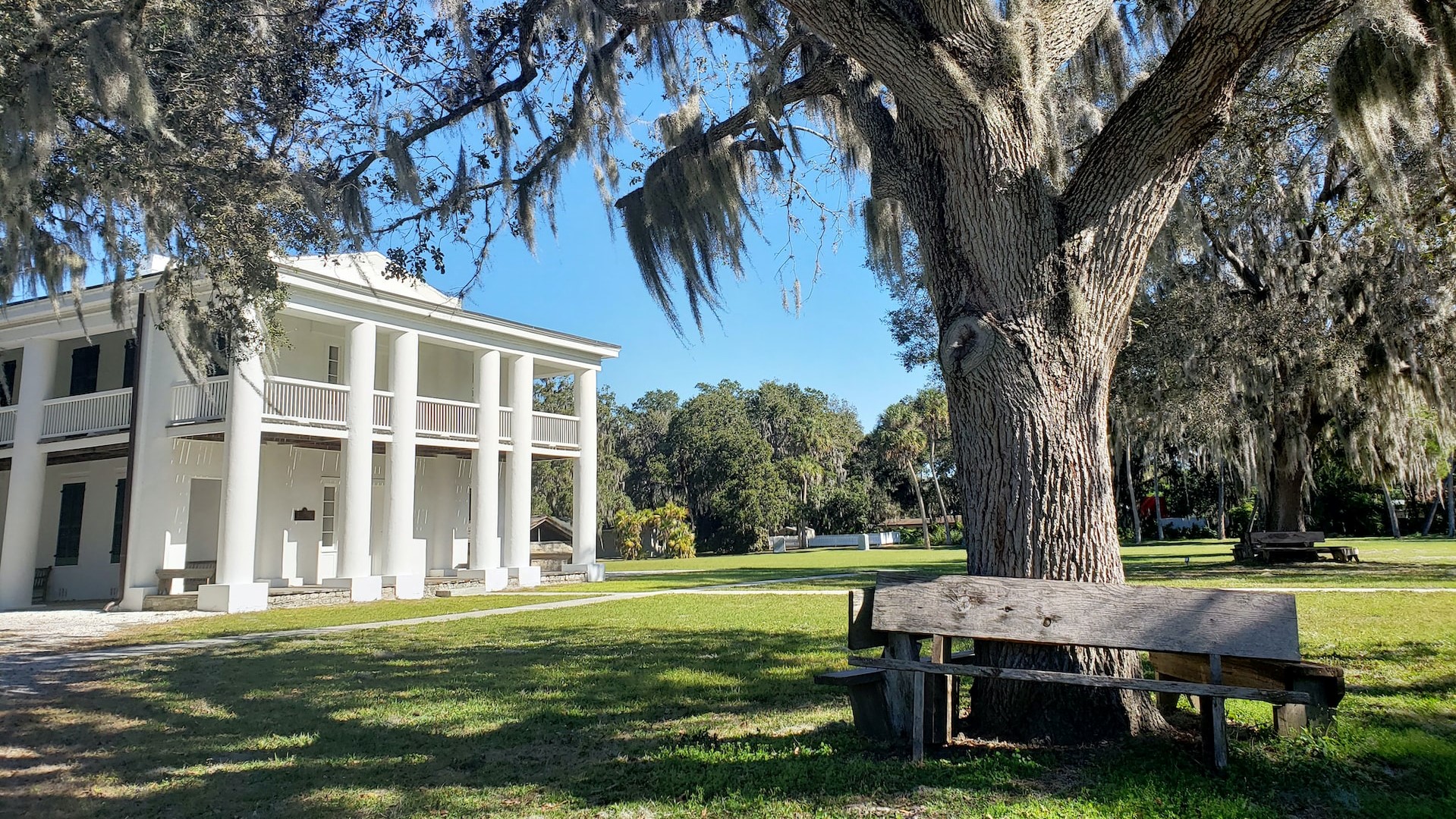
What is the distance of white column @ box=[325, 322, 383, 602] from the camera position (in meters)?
15.6

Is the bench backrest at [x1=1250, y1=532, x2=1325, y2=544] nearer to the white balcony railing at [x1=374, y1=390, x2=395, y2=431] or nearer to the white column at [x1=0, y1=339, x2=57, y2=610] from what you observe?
the white balcony railing at [x1=374, y1=390, x2=395, y2=431]

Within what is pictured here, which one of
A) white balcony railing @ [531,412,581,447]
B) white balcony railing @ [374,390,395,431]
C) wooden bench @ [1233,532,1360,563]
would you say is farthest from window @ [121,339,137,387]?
wooden bench @ [1233,532,1360,563]

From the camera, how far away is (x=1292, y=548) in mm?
17375

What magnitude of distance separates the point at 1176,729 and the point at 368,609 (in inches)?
490

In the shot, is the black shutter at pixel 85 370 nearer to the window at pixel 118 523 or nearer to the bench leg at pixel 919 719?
the window at pixel 118 523

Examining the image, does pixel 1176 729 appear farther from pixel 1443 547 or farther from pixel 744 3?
pixel 1443 547

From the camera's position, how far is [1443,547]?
26.0 metres

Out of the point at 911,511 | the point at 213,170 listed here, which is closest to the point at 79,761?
the point at 213,170

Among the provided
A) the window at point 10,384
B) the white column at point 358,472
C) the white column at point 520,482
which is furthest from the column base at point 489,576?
the window at point 10,384

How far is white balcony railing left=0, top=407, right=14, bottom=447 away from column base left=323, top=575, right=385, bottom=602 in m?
6.57

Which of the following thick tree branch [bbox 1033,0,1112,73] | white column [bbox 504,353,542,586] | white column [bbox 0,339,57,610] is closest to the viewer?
thick tree branch [bbox 1033,0,1112,73]

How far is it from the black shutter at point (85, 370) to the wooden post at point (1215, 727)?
63.7 ft

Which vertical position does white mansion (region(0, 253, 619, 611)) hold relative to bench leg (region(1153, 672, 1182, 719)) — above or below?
above

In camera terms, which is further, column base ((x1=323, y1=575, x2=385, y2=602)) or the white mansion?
column base ((x1=323, y1=575, x2=385, y2=602))
